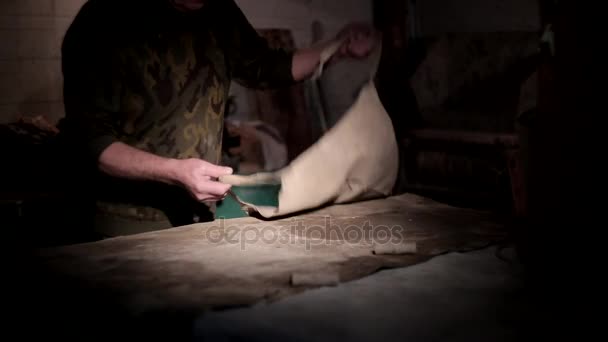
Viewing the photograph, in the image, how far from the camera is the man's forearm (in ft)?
7.11

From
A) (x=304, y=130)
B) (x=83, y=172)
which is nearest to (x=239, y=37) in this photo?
(x=83, y=172)

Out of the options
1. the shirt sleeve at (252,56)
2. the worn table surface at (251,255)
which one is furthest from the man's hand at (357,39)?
the worn table surface at (251,255)

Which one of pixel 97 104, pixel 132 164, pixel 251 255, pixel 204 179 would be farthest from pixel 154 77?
pixel 251 255

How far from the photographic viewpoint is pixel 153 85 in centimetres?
250

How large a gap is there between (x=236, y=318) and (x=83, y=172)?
1.55 meters

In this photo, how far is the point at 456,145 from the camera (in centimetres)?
546

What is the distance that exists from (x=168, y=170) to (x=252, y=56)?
0.82 metres

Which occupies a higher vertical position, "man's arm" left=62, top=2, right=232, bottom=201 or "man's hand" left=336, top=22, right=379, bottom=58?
"man's hand" left=336, top=22, right=379, bottom=58

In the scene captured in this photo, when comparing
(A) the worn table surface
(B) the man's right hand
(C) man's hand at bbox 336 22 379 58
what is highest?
(C) man's hand at bbox 336 22 379 58

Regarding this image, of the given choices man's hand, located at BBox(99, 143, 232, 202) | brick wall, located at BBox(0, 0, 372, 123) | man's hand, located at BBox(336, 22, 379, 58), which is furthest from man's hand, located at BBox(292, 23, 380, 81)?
brick wall, located at BBox(0, 0, 372, 123)

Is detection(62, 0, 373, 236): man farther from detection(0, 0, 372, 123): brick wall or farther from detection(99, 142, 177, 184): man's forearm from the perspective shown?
detection(0, 0, 372, 123): brick wall

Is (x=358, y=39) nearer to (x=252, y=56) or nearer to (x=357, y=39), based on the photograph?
(x=357, y=39)

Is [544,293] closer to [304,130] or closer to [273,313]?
[273,313]

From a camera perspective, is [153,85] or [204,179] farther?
[153,85]
